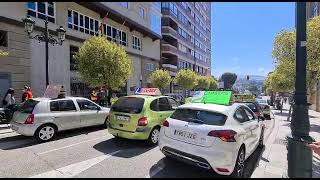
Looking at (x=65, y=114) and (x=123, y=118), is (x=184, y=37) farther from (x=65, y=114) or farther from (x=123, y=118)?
(x=123, y=118)

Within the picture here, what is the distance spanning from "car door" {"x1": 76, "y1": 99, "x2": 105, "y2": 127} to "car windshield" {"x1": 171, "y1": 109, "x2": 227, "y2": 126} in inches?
208

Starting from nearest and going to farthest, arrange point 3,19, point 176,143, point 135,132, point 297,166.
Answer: point 297,166 → point 176,143 → point 135,132 → point 3,19

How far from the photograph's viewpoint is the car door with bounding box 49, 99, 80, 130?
9.70 meters

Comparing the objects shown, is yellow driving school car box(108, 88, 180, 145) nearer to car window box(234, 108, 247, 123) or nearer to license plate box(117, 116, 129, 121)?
license plate box(117, 116, 129, 121)

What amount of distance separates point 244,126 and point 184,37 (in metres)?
55.1

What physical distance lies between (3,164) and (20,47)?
1458cm

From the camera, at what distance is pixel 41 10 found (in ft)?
69.2

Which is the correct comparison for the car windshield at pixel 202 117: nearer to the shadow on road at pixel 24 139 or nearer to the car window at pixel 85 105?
the shadow on road at pixel 24 139

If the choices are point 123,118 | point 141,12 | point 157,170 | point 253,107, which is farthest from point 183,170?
Answer: point 141,12

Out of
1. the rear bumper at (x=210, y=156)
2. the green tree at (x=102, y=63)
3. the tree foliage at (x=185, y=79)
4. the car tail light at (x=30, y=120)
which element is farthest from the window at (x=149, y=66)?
the rear bumper at (x=210, y=156)

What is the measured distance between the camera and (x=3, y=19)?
58.9 feet

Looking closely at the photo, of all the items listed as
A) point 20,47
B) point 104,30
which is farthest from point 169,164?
point 104,30

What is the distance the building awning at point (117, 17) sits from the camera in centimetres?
2607

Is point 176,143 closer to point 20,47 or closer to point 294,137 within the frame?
Answer: point 294,137
